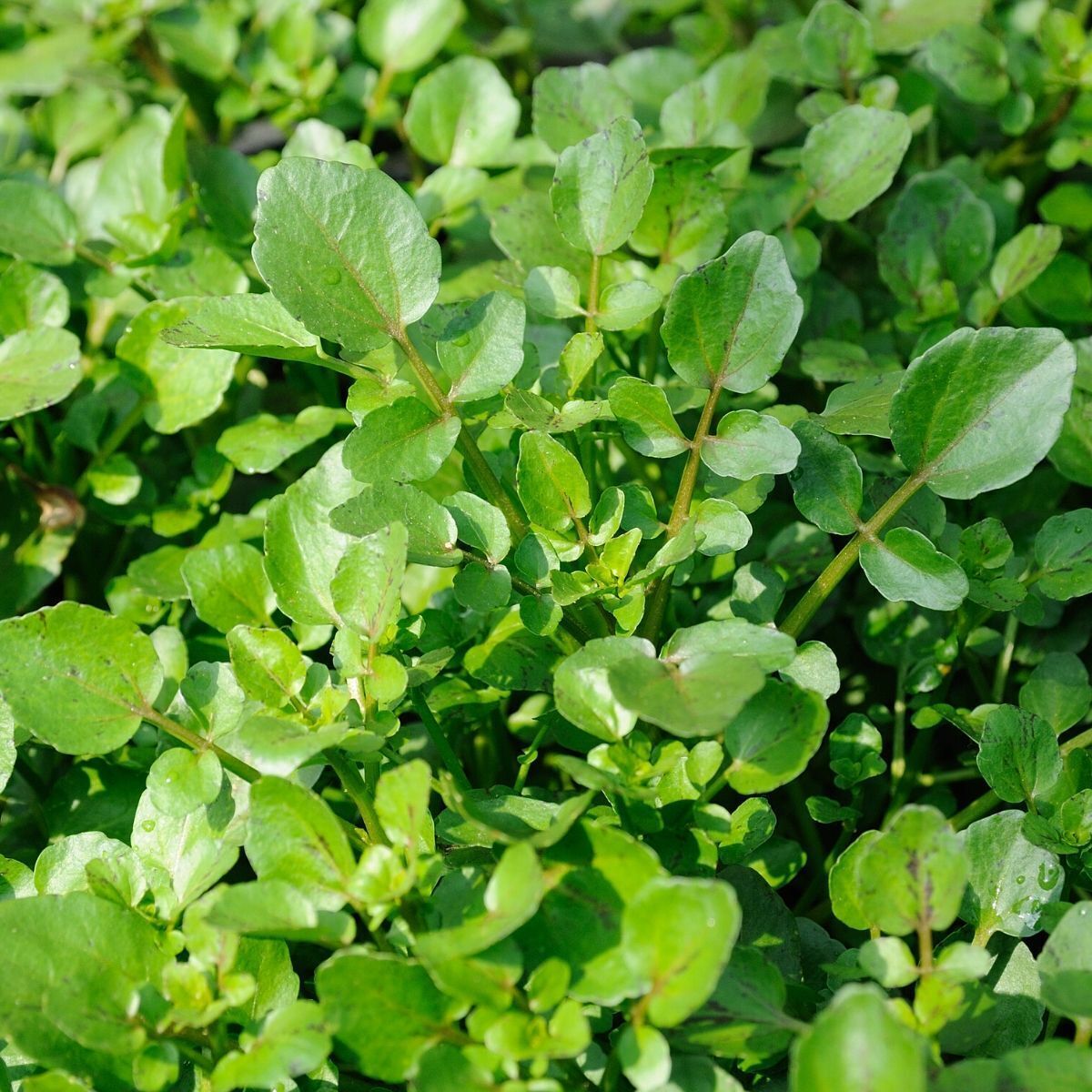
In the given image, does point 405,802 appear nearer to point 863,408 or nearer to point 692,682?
point 692,682

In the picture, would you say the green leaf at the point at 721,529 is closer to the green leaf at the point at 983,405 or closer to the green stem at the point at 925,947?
the green leaf at the point at 983,405

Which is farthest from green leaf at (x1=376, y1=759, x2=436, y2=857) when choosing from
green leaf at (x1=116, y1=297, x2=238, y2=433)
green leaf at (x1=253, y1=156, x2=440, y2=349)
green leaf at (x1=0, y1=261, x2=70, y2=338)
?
green leaf at (x1=0, y1=261, x2=70, y2=338)

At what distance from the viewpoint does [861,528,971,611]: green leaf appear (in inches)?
32.8

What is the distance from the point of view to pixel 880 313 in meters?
1.40

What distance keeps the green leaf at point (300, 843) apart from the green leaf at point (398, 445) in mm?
229

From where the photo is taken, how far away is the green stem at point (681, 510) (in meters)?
0.89

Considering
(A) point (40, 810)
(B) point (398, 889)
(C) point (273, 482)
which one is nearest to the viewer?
(B) point (398, 889)

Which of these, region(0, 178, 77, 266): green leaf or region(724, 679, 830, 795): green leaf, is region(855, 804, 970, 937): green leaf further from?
region(0, 178, 77, 266): green leaf

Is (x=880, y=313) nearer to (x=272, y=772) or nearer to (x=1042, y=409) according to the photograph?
(x=1042, y=409)

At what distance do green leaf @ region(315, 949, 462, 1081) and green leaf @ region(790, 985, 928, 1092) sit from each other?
21cm

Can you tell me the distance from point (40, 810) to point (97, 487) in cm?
32

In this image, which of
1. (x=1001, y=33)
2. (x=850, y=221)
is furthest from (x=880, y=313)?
(x=1001, y=33)

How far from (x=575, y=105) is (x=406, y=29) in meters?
0.43

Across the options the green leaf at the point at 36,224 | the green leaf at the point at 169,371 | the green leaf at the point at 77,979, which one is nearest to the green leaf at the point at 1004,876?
the green leaf at the point at 77,979
